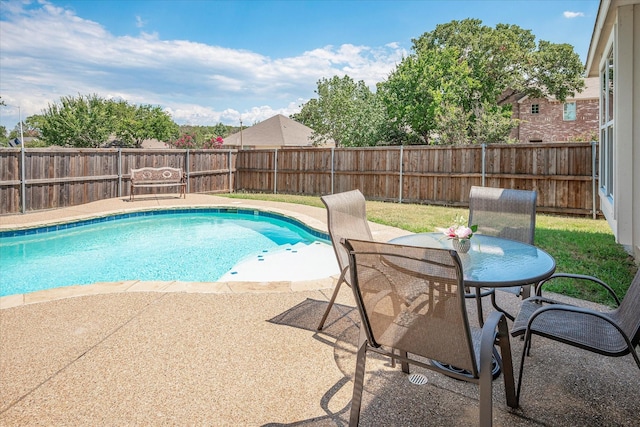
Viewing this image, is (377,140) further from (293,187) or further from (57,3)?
(57,3)

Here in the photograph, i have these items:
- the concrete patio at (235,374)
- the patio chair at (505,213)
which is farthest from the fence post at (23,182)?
the patio chair at (505,213)

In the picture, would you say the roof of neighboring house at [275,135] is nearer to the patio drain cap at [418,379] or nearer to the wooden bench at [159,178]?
the wooden bench at [159,178]

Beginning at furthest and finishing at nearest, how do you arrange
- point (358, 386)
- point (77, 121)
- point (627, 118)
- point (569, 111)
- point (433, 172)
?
point (77, 121) < point (569, 111) < point (433, 172) < point (627, 118) < point (358, 386)

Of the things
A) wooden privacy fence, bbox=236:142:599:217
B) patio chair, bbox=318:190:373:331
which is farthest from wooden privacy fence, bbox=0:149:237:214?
patio chair, bbox=318:190:373:331

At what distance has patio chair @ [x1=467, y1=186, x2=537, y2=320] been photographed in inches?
130

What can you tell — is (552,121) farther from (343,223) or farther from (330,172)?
(343,223)

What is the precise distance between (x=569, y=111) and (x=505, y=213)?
22664mm

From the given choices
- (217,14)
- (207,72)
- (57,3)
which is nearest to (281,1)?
(217,14)

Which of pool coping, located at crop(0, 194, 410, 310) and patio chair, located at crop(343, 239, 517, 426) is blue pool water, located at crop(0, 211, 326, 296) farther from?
patio chair, located at crop(343, 239, 517, 426)

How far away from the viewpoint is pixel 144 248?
287 inches

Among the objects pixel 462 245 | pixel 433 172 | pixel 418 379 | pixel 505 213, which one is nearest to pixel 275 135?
pixel 433 172

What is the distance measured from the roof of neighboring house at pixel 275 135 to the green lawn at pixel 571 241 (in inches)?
584

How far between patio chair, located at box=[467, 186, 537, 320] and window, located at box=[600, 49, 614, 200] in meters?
3.30

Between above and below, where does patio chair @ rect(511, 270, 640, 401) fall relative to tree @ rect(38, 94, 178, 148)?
below
